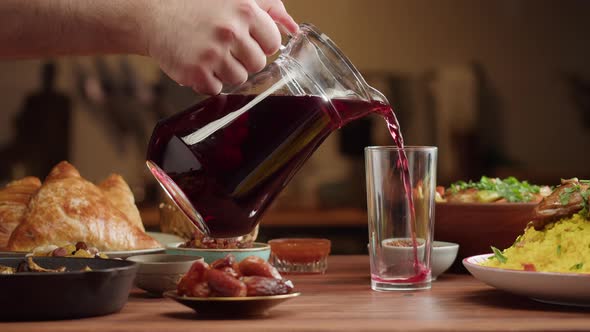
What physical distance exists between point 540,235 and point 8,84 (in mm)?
2536

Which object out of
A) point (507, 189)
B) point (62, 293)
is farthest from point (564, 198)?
point (62, 293)

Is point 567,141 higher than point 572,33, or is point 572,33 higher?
point 572,33

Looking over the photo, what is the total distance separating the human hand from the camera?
3.75 feet

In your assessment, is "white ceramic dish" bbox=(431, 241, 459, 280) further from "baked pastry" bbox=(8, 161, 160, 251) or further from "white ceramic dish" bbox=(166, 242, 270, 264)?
"baked pastry" bbox=(8, 161, 160, 251)

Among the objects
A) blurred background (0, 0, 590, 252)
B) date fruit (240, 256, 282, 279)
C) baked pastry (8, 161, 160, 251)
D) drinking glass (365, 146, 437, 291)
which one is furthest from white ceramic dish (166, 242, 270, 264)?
blurred background (0, 0, 590, 252)

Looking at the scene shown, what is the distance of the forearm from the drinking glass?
40 cm

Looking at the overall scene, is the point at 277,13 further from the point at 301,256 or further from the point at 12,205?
the point at 12,205

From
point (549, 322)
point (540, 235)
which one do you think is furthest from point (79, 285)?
point (540, 235)

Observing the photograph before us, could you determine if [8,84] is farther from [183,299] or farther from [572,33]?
[183,299]

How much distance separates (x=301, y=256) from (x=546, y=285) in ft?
1.72

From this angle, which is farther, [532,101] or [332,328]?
[532,101]

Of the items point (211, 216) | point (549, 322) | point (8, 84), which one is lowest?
point (549, 322)

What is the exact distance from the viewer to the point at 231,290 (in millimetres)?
1096

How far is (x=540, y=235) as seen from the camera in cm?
133
